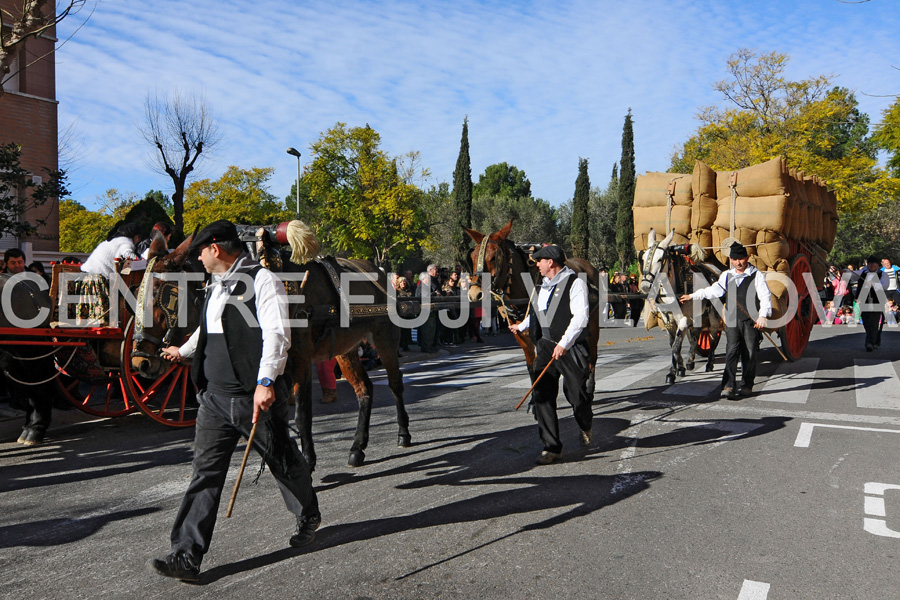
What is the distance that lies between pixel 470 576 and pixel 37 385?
5.77 metres

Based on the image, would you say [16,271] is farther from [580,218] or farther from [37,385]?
[580,218]

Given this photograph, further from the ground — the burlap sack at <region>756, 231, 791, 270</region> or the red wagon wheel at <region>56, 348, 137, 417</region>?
the burlap sack at <region>756, 231, 791, 270</region>

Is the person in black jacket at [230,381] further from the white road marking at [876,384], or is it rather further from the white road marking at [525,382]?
the white road marking at [876,384]

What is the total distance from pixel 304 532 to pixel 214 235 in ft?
6.09

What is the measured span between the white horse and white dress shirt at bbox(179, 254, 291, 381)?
733 centimetres

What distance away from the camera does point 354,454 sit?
602cm

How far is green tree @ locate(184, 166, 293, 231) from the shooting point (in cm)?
5653

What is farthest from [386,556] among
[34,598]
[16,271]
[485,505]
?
[16,271]

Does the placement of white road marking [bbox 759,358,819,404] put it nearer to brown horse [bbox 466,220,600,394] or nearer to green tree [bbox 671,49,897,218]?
brown horse [bbox 466,220,600,394]

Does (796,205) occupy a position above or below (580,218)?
below

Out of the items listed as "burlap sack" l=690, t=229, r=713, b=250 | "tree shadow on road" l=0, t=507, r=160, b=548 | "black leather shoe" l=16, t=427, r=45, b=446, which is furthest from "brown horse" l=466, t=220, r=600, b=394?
"black leather shoe" l=16, t=427, r=45, b=446

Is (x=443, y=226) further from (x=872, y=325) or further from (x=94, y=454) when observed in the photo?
(x=94, y=454)

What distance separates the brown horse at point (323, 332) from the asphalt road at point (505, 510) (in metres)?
0.49

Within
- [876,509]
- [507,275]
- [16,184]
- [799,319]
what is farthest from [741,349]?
[16,184]
